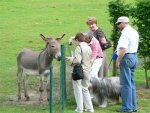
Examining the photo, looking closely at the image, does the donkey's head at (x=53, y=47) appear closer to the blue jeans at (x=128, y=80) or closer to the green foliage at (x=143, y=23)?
the blue jeans at (x=128, y=80)

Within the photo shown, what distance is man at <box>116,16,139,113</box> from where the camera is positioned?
41.0ft

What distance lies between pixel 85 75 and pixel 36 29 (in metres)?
16.2

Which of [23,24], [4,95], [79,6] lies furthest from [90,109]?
[79,6]

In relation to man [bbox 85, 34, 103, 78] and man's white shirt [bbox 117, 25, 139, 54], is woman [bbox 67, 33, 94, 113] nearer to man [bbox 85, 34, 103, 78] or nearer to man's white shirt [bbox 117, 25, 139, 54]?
man [bbox 85, 34, 103, 78]

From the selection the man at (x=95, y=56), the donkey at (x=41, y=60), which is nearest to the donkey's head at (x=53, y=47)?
the donkey at (x=41, y=60)

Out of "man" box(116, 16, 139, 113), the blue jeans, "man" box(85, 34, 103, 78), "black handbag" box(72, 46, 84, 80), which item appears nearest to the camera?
"black handbag" box(72, 46, 84, 80)

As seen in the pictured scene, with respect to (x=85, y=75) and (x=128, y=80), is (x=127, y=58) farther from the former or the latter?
(x=85, y=75)

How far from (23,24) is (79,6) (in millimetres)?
7658

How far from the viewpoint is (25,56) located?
47.4ft

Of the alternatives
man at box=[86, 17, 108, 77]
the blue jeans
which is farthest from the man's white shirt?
man at box=[86, 17, 108, 77]

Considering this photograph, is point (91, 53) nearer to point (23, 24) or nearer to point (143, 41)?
point (143, 41)

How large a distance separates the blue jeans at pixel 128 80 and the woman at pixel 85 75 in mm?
840

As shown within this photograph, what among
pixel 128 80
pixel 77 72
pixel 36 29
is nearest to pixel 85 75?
pixel 77 72

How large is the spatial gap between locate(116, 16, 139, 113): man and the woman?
756 mm
